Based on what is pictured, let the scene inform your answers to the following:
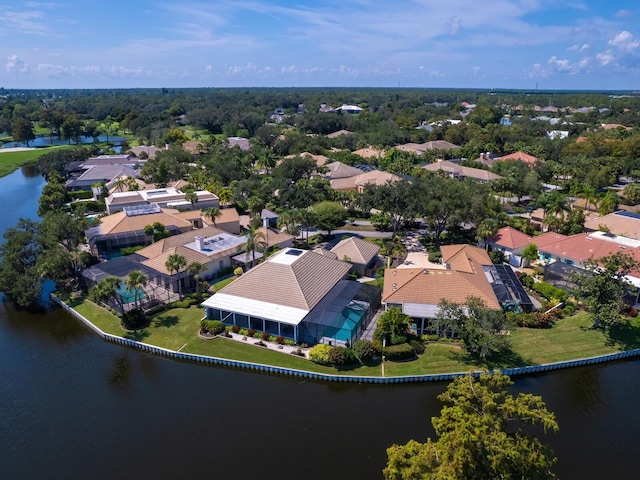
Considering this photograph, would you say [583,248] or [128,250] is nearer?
[583,248]

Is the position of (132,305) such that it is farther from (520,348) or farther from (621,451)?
(621,451)

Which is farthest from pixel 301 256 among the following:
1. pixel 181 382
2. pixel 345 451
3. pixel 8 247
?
pixel 8 247

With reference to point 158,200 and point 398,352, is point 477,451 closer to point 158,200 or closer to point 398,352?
point 398,352

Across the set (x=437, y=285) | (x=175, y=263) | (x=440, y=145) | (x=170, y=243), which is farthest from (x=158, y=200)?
(x=440, y=145)

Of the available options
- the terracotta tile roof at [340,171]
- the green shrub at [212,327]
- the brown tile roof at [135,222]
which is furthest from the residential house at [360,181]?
the green shrub at [212,327]

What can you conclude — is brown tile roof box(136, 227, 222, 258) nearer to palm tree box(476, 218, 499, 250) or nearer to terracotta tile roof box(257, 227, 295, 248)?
terracotta tile roof box(257, 227, 295, 248)

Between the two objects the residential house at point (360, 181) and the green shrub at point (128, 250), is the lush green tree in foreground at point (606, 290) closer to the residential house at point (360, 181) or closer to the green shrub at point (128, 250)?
the residential house at point (360, 181)
